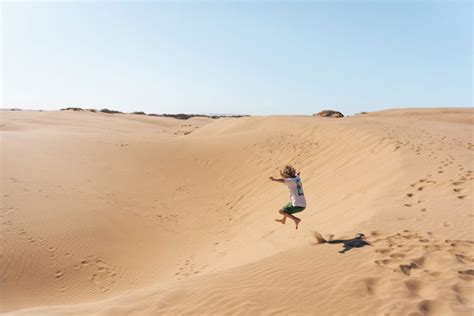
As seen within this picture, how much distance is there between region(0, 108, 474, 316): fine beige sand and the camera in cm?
505

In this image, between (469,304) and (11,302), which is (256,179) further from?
(469,304)

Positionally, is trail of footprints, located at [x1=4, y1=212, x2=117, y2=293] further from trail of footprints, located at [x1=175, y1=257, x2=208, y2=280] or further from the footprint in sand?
trail of footprints, located at [x1=175, y1=257, x2=208, y2=280]

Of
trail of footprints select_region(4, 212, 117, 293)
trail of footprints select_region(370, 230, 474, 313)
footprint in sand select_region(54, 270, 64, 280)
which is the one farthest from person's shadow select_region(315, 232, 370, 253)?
footprint in sand select_region(54, 270, 64, 280)

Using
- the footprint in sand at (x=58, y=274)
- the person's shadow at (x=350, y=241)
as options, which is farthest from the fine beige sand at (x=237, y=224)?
the person's shadow at (x=350, y=241)

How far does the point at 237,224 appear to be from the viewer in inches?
477

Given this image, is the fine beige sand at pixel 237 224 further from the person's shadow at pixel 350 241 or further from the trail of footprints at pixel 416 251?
Result: the person's shadow at pixel 350 241

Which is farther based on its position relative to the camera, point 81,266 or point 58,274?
point 81,266

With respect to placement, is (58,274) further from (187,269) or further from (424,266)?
(424,266)

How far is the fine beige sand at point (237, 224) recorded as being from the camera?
505 centimetres

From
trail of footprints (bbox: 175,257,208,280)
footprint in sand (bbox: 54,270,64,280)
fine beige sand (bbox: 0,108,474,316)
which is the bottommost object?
trail of footprints (bbox: 175,257,208,280)

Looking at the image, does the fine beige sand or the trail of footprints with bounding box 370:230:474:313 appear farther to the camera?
the fine beige sand

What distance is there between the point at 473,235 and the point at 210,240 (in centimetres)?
666

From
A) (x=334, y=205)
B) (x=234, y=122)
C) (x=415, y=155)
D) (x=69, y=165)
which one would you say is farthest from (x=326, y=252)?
(x=234, y=122)

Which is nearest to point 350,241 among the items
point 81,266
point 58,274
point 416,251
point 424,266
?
point 416,251
